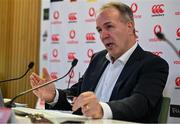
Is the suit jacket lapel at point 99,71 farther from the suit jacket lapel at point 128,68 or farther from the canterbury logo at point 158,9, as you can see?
the canterbury logo at point 158,9

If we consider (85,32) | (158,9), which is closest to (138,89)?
(158,9)

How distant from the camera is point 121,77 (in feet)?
8.16

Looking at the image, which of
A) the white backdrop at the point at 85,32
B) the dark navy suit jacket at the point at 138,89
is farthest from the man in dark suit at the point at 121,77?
the white backdrop at the point at 85,32

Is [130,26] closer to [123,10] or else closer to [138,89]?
[123,10]

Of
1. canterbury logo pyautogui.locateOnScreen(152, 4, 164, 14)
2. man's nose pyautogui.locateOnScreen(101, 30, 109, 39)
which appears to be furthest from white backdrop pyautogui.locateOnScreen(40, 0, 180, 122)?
man's nose pyautogui.locateOnScreen(101, 30, 109, 39)

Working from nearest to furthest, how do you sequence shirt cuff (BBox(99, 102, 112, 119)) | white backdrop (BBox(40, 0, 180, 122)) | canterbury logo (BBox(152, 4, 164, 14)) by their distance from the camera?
shirt cuff (BBox(99, 102, 112, 119)) < white backdrop (BBox(40, 0, 180, 122)) < canterbury logo (BBox(152, 4, 164, 14))

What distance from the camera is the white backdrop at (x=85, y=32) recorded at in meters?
3.22

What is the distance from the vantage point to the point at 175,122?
317 centimetres

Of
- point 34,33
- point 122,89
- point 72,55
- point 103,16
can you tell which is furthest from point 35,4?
point 122,89

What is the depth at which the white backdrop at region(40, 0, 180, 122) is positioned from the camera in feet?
10.6

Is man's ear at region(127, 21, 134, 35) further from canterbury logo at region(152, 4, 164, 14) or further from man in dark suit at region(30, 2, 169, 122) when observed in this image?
canterbury logo at region(152, 4, 164, 14)

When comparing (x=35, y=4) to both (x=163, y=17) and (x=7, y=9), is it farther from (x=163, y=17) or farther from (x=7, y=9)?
(x=163, y=17)

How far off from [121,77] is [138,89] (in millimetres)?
243

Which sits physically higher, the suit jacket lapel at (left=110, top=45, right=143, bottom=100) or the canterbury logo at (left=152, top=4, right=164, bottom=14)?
the canterbury logo at (left=152, top=4, right=164, bottom=14)
